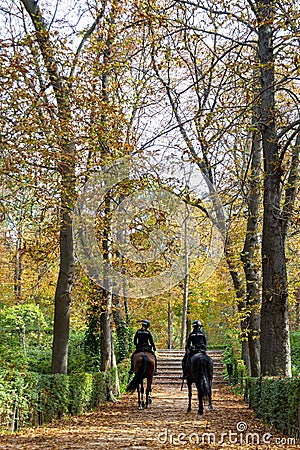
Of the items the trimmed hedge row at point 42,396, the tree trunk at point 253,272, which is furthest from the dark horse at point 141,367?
the tree trunk at point 253,272

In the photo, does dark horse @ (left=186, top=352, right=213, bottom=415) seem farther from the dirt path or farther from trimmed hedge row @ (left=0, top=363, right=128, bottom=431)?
trimmed hedge row @ (left=0, top=363, right=128, bottom=431)

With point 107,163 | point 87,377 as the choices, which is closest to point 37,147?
point 107,163

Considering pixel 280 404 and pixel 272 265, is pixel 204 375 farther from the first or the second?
pixel 280 404

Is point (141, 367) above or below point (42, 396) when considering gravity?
above

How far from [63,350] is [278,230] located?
5.50 meters

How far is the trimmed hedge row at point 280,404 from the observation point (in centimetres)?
790

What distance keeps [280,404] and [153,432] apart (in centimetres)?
212

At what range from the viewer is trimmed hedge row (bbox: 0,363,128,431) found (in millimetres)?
9211

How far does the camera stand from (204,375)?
12328 millimetres

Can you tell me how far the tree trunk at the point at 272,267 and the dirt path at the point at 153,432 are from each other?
1320 mm

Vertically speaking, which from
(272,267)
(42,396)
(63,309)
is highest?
(272,267)

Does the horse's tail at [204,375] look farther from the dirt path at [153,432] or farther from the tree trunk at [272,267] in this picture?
the tree trunk at [272,267]

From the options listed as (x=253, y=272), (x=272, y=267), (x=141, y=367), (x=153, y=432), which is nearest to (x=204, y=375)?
(x=141, y=367)

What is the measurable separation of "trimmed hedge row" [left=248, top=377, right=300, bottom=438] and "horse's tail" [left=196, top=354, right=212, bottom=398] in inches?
44.2
